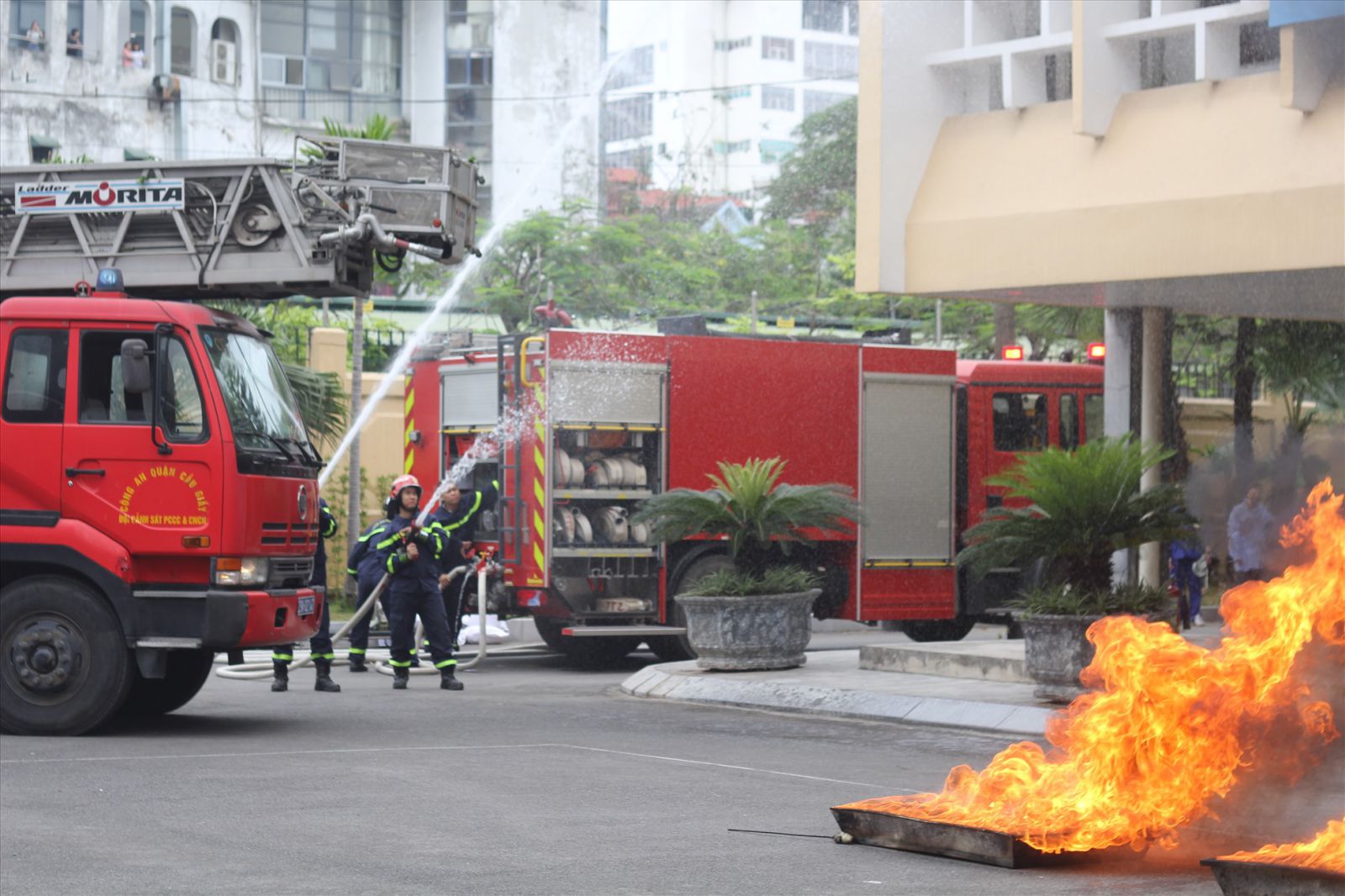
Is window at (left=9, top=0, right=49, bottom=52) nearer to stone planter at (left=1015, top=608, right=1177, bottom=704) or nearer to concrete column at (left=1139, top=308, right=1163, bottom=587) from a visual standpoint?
concrete column at (left=1139, top=308, right=1163, bottom=587)

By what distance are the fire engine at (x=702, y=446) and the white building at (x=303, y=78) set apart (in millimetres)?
25616

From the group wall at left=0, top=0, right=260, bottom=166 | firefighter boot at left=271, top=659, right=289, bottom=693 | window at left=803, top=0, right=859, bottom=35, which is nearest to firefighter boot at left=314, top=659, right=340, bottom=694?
firefighter boot at left=271, top=659, right=289, bottom=693

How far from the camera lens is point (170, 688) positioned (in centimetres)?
1293

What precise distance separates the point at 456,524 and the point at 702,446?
8.00ft

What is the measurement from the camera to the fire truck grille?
39.3 feet

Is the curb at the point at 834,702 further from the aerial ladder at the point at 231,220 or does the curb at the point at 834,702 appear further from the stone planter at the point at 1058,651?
the aerial ladder at the point at 231,220

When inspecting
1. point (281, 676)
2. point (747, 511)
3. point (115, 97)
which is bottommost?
point (281, 676)

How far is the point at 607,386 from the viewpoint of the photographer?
16.7 m

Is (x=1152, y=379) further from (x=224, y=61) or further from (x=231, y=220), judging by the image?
(x=224, y=61)

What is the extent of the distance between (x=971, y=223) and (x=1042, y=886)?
846 cm

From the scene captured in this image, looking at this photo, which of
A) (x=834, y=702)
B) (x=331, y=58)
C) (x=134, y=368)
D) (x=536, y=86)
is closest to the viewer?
(x=134, y=368)

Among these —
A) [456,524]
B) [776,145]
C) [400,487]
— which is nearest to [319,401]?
[456,524]

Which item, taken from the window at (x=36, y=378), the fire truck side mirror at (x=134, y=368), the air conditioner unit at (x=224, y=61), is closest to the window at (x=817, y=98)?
the air conditioner unit at (x=224, y=61)

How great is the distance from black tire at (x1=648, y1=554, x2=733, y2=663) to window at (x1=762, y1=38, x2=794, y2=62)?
268 ft
